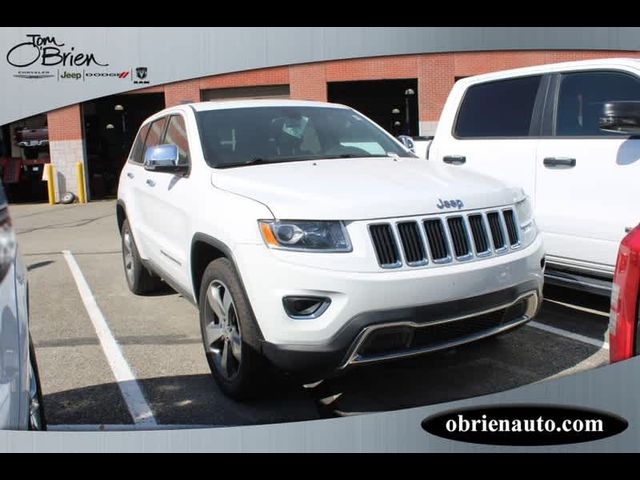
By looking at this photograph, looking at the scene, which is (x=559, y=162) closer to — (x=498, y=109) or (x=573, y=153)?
(x=573, y=153)

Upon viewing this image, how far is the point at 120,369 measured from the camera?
4.11 m

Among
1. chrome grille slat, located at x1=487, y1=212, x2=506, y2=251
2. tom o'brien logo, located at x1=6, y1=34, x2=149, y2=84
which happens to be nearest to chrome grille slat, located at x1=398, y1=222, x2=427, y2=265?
chrome grille slat, located at x1=487, y1=212, x2=506, y2=251

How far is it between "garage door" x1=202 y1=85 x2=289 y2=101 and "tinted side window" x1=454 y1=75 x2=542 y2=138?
14.1 metres

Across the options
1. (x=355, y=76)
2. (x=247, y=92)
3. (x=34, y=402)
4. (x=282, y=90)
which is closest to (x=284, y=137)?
(x=34, y=402)

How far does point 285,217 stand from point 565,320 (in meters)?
2.80

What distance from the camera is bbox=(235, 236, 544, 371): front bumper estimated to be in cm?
292

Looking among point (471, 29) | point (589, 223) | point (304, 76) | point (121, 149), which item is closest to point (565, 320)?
point (589, 223)

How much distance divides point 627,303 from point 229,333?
2.02 metres

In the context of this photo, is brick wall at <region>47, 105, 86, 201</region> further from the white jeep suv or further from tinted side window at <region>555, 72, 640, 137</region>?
tinted side window at <region>555, 72, 640, 137</region>

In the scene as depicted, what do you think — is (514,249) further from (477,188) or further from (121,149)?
(121,149)

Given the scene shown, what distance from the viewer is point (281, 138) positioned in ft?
14.3

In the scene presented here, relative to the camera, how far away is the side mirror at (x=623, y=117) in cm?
395

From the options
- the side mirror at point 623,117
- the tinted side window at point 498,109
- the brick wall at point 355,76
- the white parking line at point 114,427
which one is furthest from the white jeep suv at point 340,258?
the brick wall at point 355,76

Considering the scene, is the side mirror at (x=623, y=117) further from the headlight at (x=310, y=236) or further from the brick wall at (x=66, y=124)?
the brick wall at (x=66, y=124)
